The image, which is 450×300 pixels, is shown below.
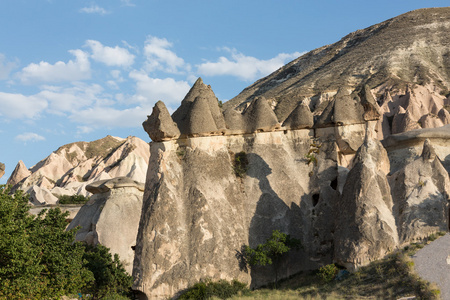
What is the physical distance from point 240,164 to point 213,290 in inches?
248

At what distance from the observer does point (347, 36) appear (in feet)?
352

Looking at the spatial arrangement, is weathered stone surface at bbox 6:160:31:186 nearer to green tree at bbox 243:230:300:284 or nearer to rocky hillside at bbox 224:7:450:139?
rocky hillside at bbox 224:7:450:139

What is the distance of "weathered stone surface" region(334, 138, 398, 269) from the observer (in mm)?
19000

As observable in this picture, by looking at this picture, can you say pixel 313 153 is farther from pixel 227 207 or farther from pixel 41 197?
pixel 41 197

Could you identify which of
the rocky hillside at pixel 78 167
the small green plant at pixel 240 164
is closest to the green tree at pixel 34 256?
the small green plant at pixel 240 164

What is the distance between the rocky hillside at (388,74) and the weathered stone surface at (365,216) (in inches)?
1180

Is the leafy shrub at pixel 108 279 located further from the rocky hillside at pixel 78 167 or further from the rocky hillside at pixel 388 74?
the rocky hillside at pixel 78 167

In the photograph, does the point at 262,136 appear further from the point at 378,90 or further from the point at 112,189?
the point at 378,90

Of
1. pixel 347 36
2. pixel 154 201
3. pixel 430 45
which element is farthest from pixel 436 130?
pixel 347 36

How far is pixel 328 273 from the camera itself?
761 inches

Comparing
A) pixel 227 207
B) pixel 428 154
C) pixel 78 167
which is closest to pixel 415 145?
pixel 428 154

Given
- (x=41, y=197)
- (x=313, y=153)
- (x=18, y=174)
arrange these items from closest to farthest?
1. (x=313, y=153)
2. (x=41, y=197)
3. (x=18, y=174)

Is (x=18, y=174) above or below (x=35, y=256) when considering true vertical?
above

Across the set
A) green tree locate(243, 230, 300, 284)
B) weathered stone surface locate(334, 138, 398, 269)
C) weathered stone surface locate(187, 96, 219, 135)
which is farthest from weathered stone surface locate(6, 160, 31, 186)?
weathered stone surface locate(334, 138, 398, 269)
